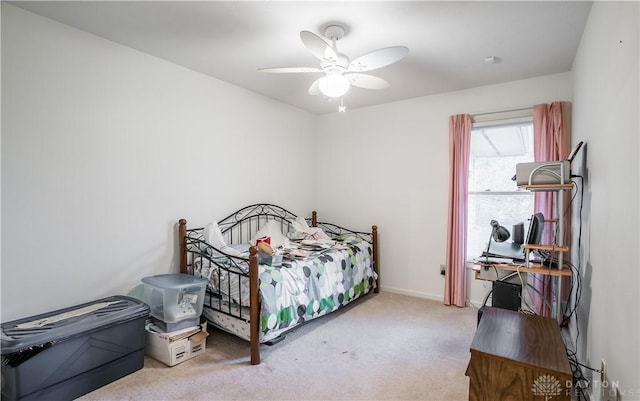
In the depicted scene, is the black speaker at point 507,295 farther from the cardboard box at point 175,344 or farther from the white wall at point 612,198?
the cardboard box at point 175,344

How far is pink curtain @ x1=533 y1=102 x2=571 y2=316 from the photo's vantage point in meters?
3.11

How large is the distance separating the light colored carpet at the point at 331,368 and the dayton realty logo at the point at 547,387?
2.67 feet

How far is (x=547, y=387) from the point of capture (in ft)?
4.44

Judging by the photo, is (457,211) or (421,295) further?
(421,295)

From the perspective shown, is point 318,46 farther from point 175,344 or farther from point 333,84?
point 175,344

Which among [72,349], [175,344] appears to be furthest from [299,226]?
[72,349]

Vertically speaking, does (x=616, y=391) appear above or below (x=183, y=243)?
below

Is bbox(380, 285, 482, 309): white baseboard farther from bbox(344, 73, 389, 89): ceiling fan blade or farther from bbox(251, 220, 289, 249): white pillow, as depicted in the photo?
bbox(344, 73, 389, 89): ceiling fan blade

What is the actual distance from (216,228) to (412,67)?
2377 mm

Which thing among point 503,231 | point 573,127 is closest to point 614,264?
point 503,231

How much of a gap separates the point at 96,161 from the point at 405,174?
3212 mm

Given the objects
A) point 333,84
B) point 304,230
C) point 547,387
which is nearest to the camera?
point 547,387

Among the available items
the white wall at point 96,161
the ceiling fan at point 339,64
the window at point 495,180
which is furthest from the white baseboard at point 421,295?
the ceiling fan at point 339,64

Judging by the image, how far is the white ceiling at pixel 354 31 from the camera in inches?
83.0
